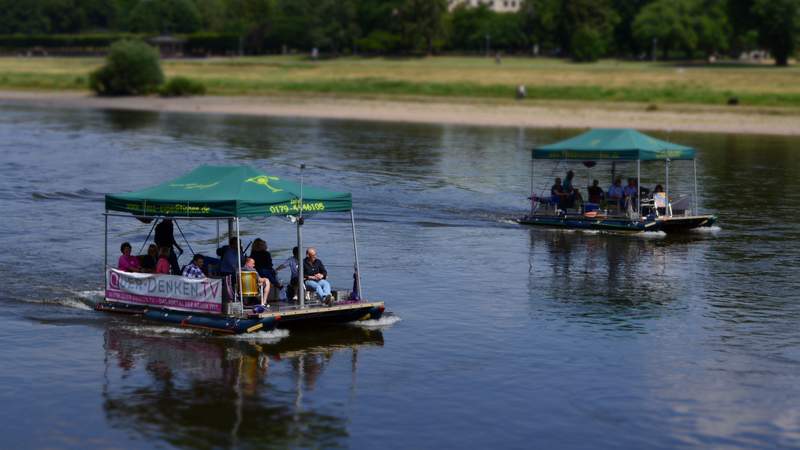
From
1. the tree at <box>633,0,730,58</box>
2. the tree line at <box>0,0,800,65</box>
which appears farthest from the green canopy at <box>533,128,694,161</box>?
the tree at <box>633,0,730,58</box>

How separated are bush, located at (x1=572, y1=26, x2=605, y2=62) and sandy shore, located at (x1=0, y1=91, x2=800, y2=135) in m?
54.3

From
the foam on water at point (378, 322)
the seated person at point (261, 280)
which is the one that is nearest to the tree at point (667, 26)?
the foam on water at point (378, 322)

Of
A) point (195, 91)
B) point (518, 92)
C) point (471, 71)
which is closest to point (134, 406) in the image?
point (518, 92)

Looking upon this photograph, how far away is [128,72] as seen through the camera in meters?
120

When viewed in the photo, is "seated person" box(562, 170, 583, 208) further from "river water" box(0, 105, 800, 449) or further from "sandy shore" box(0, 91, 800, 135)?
"sandy shore" box(0, 91, 800, 135)

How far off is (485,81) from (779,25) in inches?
1513

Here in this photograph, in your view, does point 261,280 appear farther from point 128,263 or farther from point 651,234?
point 651,234

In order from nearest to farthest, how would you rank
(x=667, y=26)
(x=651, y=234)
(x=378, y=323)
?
(x=378, y=323), (x=651, y=234), (x=667, y=26)

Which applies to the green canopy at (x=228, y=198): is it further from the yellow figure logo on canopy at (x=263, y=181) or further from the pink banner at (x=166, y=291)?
the pink banner at (x=166, y=291)

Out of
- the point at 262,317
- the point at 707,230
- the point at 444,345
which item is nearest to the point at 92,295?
the point at 262,317

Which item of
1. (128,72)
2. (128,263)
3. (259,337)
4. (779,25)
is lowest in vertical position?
(259,337)

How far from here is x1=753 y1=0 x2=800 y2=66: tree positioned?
139125 millimetres

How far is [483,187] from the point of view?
180 feet

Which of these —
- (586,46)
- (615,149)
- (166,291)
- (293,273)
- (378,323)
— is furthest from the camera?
(586,46)
